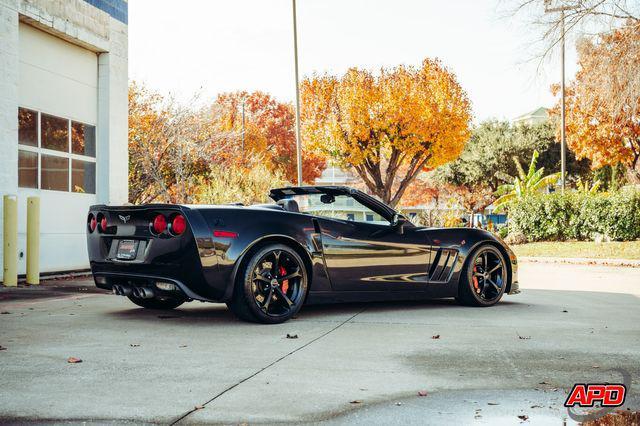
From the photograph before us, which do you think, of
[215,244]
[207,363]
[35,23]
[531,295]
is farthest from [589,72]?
A: [207,363]

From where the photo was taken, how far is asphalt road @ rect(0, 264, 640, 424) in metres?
3.80

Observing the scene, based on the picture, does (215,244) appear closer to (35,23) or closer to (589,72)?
(35,23)

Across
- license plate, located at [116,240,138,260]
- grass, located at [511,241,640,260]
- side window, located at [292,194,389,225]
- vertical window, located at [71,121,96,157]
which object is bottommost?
grass, located at [511,241,640,260]

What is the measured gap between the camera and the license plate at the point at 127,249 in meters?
6.75

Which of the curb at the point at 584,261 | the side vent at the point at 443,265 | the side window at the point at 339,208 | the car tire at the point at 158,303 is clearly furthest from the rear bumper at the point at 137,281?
the curb at the point at 584,261

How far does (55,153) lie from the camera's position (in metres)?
12.5

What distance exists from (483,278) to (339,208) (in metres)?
1.96

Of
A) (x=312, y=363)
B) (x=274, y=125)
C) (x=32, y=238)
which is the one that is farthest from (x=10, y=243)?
(x=274, y=125)

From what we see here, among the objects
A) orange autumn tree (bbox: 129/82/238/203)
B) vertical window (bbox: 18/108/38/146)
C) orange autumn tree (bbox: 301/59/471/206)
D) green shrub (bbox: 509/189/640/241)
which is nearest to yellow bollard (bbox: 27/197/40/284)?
vertical window (bbox: 18/108/38/146)

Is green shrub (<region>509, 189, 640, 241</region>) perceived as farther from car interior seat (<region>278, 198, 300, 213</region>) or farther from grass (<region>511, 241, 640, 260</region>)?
car interior seat (<region>278, 198, 300, 213</region>)

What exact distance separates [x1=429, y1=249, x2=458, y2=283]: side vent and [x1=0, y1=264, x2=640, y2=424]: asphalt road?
401mm

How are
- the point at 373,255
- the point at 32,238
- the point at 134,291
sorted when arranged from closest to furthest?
the point at 134,291, the point at 373,255, the point at 32,238

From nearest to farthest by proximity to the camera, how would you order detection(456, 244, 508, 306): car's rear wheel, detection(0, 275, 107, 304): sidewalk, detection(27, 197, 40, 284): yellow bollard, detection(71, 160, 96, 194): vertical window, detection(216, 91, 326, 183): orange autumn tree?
detection(456, 244, 508, 306): car's rear wheel, detection(0, 275, 107, 304): sidewalk, detection(27, 197, 40, 284): yellow bollard, detection(71, 160, 96, 194): vertical window, detection(216, 91, 326, 183): orange autumn tree

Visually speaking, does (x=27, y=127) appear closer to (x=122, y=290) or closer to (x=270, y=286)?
(x=122, y=290)
